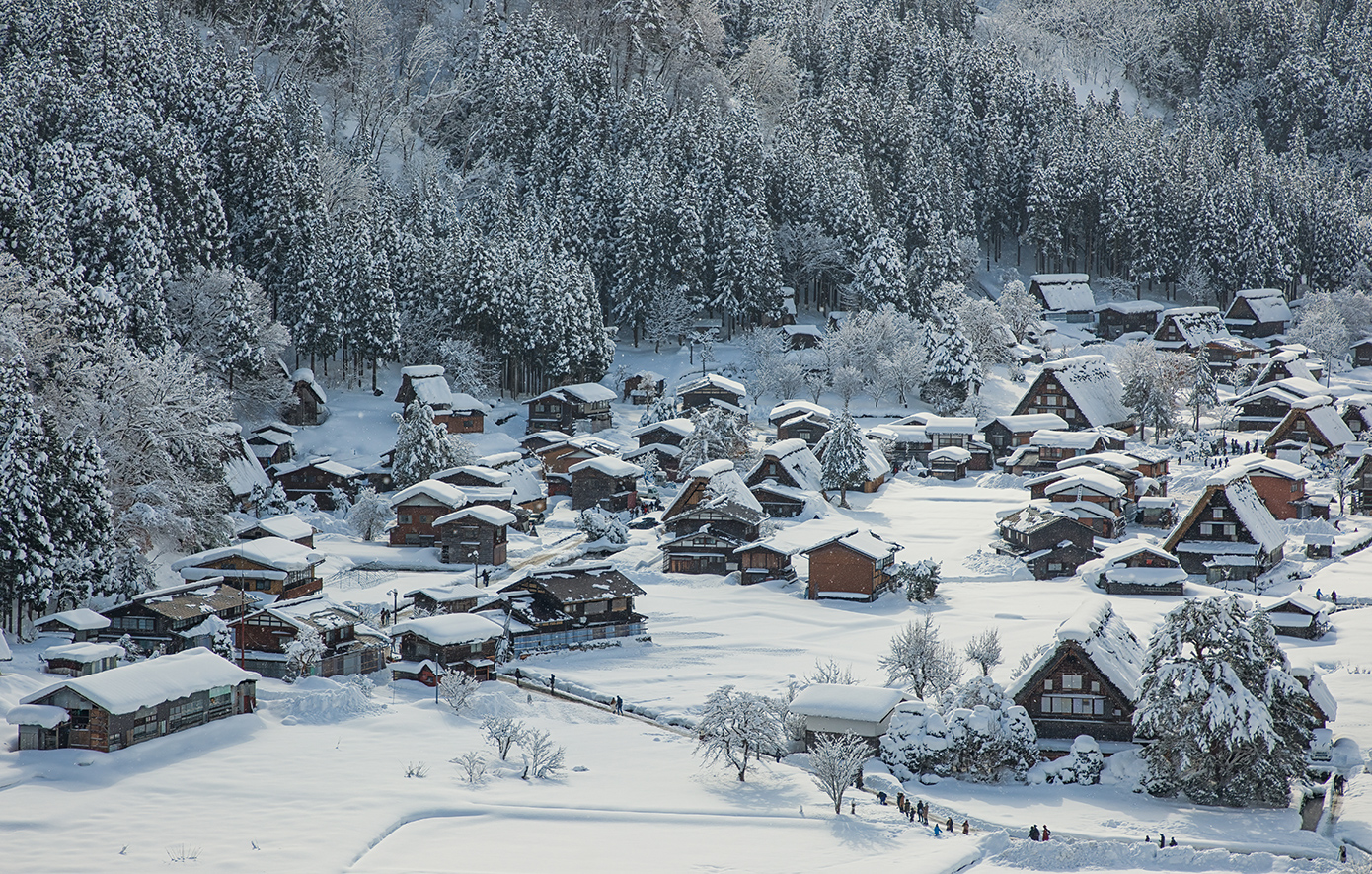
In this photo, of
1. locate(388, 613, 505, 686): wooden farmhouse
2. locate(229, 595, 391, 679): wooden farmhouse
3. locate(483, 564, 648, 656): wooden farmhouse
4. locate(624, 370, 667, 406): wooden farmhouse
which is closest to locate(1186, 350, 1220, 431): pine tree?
locate(624, 370, 667, 406): wooden farmhouse

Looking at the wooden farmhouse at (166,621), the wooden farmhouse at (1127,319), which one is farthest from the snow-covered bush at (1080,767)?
the wooden farmhouse at (1127,319)

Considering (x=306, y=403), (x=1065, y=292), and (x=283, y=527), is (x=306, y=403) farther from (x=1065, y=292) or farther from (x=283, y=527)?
(x=1065, y=292)

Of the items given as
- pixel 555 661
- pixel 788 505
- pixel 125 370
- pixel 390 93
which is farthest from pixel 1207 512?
pixel 390 93

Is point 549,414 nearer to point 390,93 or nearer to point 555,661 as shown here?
point 555,661

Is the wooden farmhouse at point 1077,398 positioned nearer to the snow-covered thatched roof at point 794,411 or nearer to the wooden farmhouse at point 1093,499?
the snow-covered thatched roof at point 794,411

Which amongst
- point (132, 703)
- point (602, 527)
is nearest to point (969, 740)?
point (132, 703)

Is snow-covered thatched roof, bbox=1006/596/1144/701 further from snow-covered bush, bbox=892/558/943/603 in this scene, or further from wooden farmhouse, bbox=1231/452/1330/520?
wooden farmhouse, bbox=1231/452/1330/520
